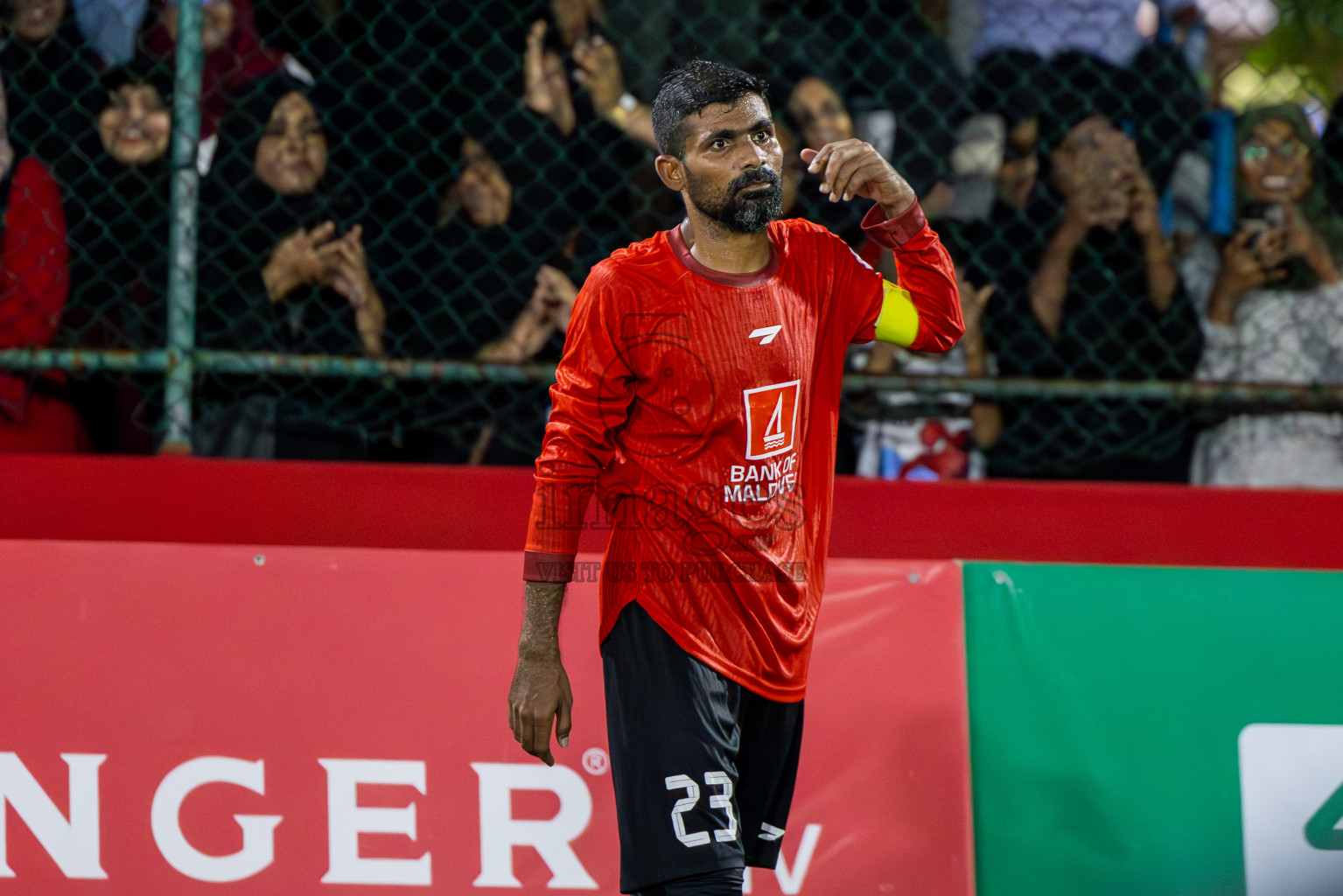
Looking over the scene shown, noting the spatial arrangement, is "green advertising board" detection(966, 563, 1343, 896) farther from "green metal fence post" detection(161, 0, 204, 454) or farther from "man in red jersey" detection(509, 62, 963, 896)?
"green metal fence post" detection(161, 0, 204, 454)

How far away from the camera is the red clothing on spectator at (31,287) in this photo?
128 inches

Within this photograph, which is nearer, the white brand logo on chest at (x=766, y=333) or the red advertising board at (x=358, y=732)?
the white brand logo on chest at (x=766, y=333)

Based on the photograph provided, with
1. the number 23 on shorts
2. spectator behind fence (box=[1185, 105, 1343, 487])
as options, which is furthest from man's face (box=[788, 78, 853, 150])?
the number 23 on shorts

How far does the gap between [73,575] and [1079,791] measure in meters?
2.09

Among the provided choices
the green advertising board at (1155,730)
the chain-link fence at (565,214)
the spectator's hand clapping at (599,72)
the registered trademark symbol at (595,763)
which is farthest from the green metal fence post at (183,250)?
the green advertising board at (1155,730)

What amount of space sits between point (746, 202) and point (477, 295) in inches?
57.9

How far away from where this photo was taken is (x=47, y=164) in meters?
3.33

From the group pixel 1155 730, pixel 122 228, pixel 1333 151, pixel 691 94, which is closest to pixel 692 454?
pixel 691 94

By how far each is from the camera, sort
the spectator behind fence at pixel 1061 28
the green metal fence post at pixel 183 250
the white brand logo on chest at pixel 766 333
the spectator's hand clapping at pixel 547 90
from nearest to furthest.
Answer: the white brand logo on chest at pixel 766 333, the green metal fence post at pixel 183 250, the spectator's hand clapping at pixel 547 90, the spectator behind fence at pixel 1061 28

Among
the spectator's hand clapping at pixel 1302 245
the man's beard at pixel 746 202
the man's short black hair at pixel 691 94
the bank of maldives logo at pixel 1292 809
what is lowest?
the bank of maldives logo at pixel 1292 809

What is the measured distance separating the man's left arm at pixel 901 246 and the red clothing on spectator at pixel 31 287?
6.71ft

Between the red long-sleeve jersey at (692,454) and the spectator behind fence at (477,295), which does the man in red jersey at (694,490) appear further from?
the spectator behind fence at (477,295)

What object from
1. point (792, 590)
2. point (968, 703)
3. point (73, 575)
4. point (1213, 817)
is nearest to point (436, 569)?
point (73, 575)

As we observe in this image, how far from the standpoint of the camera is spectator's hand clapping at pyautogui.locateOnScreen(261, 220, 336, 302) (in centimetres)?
340
